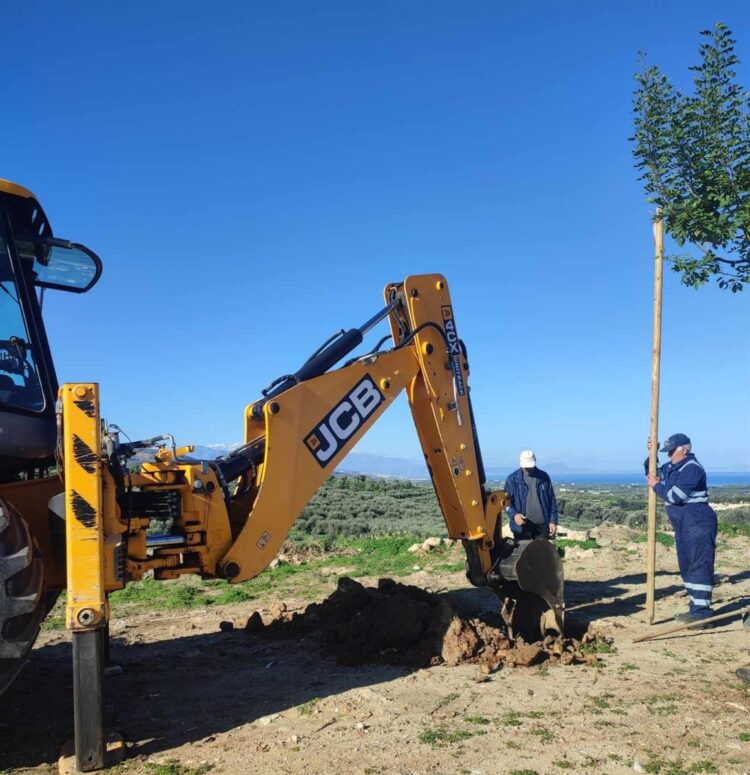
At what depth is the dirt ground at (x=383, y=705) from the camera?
14.4 ft

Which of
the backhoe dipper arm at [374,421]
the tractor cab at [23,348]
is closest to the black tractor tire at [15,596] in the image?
the tractor cab at [23,348]

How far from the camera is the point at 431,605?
6.98 meters

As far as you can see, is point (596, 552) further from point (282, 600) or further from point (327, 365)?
point (327, 365)

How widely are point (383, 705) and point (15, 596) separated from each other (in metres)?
2.60

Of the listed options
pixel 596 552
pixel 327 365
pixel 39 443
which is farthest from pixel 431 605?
pixel 596 552

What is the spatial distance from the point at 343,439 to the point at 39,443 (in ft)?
7.25

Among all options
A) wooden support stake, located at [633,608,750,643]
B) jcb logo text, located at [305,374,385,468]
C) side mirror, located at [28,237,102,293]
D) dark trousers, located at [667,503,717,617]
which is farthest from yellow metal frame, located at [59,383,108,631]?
dark trousers, located at [667,503,717,617]

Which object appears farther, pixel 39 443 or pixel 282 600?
pixel 282 600

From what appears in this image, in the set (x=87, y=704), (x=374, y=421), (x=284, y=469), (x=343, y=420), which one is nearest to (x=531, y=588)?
(x=374, y=421)

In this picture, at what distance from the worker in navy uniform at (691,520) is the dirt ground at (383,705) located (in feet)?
1.27

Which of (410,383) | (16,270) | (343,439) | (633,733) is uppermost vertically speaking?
(16,270)

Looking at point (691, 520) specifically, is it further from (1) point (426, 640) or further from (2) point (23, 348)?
(2) point (23, 348)

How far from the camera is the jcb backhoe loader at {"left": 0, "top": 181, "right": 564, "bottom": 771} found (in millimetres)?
4270

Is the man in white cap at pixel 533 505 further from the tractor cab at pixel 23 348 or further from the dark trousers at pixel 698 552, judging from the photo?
the tractor cab at pixel 23 348
